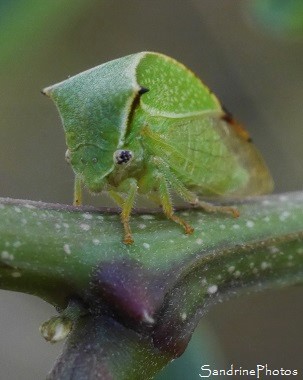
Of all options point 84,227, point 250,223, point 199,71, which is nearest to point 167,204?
point 250,223

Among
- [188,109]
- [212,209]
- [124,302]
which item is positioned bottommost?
[124,302]

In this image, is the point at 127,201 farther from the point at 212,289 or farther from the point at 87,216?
the point at 212,289

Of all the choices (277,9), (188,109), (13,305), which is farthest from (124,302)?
(13,305)

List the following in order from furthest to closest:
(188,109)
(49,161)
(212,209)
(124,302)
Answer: (49,161) < (188,109) < (212,209) < (124,302)

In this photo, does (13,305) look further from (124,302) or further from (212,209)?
(124,302)

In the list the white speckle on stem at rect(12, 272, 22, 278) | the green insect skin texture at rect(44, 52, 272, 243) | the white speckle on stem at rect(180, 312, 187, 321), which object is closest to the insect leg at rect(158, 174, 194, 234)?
the green insect skin texture at rect(44, 52, 272, 243)
